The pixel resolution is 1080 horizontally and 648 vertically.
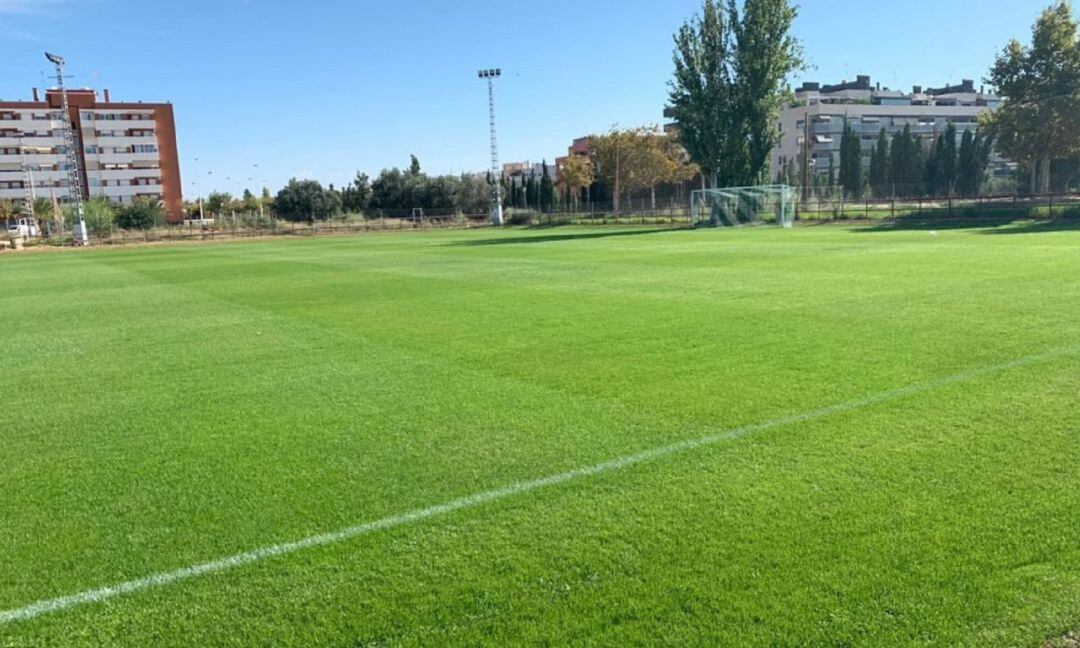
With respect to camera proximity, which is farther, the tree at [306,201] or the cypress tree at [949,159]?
the tree at [306,201]

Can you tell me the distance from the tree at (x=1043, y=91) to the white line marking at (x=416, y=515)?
46171 millimetres

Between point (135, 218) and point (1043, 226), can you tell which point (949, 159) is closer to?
point (1043, 226)

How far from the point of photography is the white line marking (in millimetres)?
3443

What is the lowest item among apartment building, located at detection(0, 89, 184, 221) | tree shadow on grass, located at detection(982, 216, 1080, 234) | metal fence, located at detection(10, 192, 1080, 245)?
tree shadow on grass, located at detection(982, 216, 1080, 234)

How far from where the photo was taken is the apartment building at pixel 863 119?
11831cm

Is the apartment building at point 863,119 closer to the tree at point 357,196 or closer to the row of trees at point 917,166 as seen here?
the row of trees at point 917,166

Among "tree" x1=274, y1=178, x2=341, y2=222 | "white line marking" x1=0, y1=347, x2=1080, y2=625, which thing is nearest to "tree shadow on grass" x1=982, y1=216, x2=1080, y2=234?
"white line marking" x1=0, y1=347, x2=1080, y2=625

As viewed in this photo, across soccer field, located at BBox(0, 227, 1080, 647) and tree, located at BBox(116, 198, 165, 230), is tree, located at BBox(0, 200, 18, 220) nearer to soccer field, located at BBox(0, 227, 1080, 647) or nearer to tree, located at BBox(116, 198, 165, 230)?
tree, located at BBox(116, 198, 165, 230)

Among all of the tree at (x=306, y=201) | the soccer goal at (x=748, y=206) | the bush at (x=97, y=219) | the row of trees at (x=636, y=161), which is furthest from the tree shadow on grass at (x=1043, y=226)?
the tree at (x=306, y=201)

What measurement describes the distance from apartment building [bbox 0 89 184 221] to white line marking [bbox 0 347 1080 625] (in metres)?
117

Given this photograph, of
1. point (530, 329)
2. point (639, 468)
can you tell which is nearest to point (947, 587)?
point (639, 468)

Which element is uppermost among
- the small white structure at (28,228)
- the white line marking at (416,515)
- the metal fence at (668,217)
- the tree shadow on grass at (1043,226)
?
the small white structure at (28,228)

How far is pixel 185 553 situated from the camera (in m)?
3.87

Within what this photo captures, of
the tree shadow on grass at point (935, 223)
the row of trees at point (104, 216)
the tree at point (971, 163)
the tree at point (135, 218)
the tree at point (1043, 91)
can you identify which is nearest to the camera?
the tree shadow on grass at point (935, 223)
